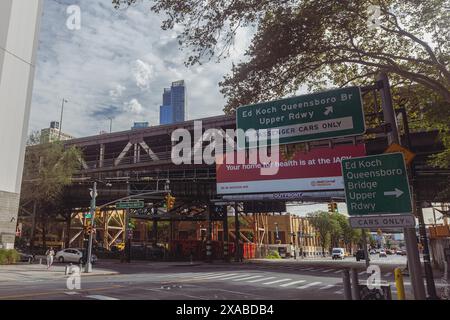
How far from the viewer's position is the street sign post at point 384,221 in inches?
267

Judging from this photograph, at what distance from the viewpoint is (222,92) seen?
47.8ft

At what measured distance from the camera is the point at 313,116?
962 centimetres

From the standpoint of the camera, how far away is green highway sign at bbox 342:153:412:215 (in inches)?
278

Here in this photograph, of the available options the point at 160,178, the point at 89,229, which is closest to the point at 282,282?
the point at 89,229

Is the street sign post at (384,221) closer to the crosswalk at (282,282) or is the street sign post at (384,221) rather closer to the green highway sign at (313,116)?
the green highway sign at (313,116)

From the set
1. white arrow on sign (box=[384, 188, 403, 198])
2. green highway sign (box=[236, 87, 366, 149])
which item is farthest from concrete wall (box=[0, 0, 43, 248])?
white arrow on sign (box=[384, 188, 403, 198])

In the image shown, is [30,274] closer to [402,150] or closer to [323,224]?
[402,150]

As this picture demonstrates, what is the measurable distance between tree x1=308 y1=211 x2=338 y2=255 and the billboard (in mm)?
57160

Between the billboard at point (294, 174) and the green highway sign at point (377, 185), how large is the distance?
2858cm

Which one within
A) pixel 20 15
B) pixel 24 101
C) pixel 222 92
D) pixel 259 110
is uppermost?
pixel 20 15

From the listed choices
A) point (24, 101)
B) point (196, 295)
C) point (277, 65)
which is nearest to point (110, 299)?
point (196, 295)

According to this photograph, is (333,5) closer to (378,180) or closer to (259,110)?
(259,110)

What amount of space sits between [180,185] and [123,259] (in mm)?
11739

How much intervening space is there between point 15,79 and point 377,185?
86.9 feet
